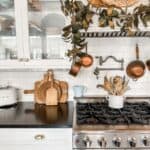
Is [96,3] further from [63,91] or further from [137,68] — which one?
[63,91]

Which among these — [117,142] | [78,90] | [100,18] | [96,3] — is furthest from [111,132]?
[96,3]

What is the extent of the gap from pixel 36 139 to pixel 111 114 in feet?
1.91

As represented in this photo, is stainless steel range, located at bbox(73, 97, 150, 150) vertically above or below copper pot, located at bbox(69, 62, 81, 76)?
below

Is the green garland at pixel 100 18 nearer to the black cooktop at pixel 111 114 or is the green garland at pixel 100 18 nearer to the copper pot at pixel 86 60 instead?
the copper pot at pixel 86 60

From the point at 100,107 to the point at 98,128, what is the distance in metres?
0.44

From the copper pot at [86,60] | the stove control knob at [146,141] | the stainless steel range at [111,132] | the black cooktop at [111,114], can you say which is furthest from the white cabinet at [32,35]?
the stove control knob at [146,141]

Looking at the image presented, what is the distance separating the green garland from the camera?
6.48ft

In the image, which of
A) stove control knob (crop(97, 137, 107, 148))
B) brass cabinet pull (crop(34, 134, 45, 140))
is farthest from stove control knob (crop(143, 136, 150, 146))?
brass cabinet pull (crop(34, 134, 45, 140))

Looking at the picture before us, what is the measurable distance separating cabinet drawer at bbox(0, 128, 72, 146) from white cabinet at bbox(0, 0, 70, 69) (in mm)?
545

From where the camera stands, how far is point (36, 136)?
1.82 metres

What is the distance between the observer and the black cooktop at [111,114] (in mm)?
1862

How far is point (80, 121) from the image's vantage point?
1.86 meters

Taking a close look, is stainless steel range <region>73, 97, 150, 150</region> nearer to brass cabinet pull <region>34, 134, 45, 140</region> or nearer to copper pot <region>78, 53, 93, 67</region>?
brass cabinet pull <region>34, 134, 45, 140</region>

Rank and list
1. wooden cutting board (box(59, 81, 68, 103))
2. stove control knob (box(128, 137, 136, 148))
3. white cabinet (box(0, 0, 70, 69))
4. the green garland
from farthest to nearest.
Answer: wooden cutting board (box(59, 81, 68, 103)) < white cabinet (box(0, 0, 70, 69)) < the green garland < stove control knob (box(128, 137, 136, 148))
